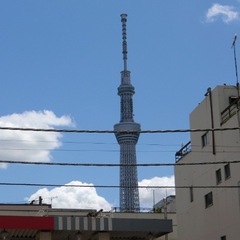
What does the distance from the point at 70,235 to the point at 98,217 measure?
2.29 metres

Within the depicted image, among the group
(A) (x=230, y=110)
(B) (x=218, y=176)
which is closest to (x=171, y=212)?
(B) (x=218, y=176)

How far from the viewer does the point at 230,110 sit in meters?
37.1

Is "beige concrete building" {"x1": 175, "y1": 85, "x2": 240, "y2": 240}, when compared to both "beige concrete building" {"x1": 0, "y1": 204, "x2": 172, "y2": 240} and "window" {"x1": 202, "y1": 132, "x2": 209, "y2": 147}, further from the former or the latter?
"beige concrete building" {"x1": 0, "y1": 204, "x2": 172, "y2": 240}

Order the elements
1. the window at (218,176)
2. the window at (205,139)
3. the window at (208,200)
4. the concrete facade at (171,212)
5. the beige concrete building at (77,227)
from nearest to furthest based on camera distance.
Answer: the beige concrete building at (77,227) → the window at (218,176) → the window at (208,200) → the window at (205,139) → the concrete facade at (171,212)

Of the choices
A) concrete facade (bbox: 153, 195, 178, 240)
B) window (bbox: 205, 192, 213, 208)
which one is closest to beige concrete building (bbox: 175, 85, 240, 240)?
window (bbox: 205, 192, 213, 208)

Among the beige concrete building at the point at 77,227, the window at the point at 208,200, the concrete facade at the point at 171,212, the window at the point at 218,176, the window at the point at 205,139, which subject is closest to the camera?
the beige concrete building at the point at 77,227

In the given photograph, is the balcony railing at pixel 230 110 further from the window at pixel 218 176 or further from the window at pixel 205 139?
the window at pixel 218 176

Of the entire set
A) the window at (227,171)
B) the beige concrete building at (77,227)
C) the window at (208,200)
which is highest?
the window at (227,171)

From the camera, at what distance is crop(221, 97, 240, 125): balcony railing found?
35900 mm

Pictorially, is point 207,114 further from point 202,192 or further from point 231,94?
point 202,192

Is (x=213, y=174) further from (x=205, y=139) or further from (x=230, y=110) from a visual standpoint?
(x=230, y=110)

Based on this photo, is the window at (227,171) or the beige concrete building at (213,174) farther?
the window at (227,171)

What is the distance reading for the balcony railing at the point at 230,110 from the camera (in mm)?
35900

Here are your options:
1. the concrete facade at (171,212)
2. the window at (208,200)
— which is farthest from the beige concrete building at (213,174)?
the concrete facade at (171,212)
